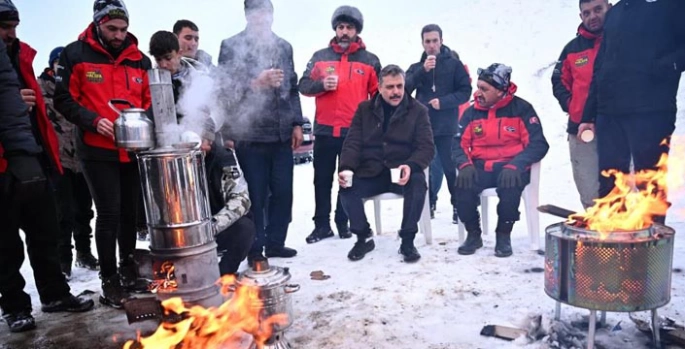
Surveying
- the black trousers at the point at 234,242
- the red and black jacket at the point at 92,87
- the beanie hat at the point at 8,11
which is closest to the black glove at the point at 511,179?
the black trousers at the point at 234,242

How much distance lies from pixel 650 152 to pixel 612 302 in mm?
1915

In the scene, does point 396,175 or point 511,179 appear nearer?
point 511,179

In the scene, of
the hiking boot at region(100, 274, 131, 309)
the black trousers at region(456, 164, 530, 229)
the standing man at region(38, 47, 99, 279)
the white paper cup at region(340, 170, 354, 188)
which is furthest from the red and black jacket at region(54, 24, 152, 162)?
the black trousers at region(456, 164, 530, 229)

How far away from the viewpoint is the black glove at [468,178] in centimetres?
445

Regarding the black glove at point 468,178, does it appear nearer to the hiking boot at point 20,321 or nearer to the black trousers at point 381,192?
the black trousers at point 381,192

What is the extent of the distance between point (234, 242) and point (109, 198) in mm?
946

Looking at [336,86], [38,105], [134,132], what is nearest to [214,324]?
[134,132]

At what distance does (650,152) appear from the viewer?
353cm

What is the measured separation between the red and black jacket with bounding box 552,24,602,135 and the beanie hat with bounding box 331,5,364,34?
6.91ft

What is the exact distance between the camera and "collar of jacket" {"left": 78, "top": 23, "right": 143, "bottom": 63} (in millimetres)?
3285

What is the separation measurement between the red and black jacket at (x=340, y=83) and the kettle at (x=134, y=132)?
2862 millimetres

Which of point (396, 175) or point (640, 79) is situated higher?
point (640, 79)

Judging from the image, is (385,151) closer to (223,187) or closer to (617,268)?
(223,187)

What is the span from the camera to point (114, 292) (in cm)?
342
